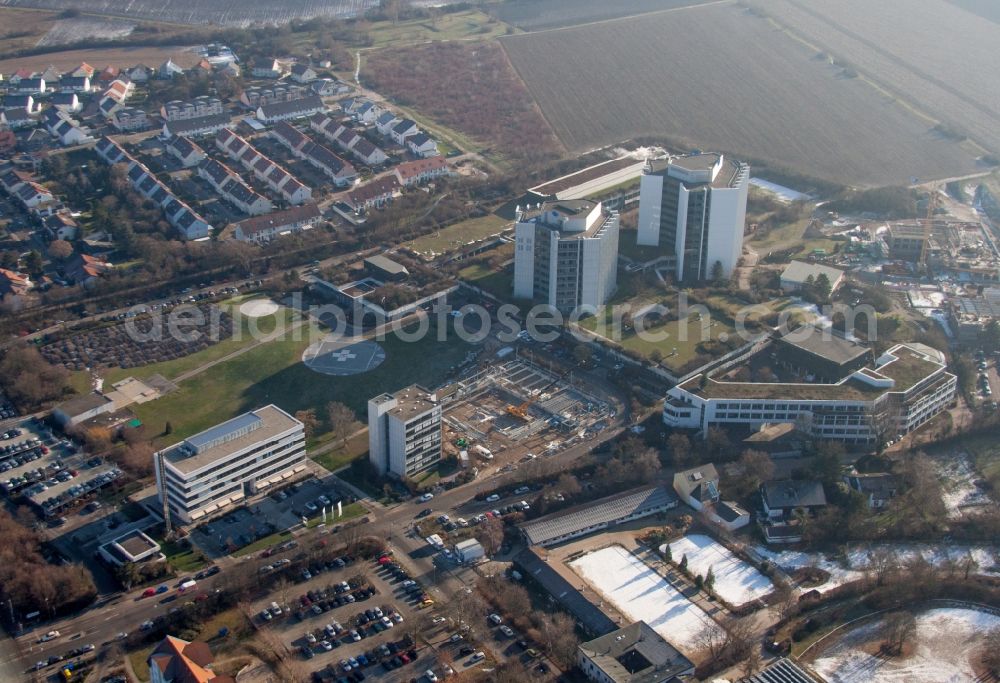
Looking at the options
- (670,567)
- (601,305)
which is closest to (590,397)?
(601,305)

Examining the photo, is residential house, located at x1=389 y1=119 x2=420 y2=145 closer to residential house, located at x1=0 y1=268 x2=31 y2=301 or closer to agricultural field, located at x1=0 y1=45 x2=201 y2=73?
agricultural field, located at x1=0 y1=45 x2=201 y2=73

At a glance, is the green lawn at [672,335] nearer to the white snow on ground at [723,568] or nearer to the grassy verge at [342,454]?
the white snow on ground at [723,568]

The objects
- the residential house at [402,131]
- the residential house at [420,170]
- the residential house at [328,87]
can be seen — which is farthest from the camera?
the residential house at [328,87]

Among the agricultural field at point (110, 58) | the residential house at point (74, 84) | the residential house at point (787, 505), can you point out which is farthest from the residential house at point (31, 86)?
the residential house at point (787, 505)

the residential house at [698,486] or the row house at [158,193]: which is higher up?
the row house at [158,193]

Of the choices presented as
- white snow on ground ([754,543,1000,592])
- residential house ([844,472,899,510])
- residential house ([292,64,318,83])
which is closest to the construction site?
white snow on ground ([754,543,1000,592])

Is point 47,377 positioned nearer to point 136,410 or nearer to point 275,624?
point 136,410
